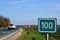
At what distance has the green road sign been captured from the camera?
4871 mm

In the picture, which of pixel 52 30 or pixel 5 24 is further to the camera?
pixel 5 24

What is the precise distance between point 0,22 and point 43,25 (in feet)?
329

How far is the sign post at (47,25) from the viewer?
4.87m

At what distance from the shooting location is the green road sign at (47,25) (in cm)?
487

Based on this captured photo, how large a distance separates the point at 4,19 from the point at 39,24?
10606 centimetres

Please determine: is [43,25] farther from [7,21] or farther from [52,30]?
[7,21]

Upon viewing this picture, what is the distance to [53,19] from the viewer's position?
16.2 feet

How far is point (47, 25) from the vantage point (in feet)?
16.0

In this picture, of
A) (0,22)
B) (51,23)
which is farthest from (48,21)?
(0,22)

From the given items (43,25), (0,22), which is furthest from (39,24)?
(0,22)

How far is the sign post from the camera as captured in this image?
4.87 m

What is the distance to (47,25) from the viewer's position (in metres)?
4.87

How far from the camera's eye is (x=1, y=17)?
354ft

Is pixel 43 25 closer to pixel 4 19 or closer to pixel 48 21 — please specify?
pixel 48 21
